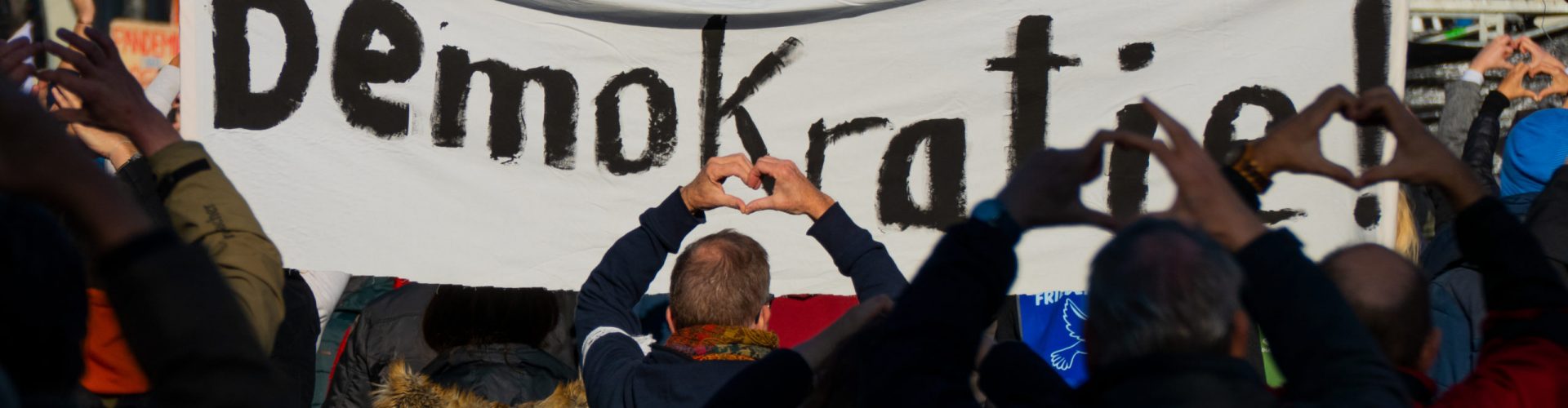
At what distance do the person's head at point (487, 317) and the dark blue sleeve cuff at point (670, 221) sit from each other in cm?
92

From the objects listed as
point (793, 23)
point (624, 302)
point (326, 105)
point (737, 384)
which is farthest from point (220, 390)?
point (793, 23)

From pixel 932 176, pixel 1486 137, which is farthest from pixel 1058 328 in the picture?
pixel 1486 137

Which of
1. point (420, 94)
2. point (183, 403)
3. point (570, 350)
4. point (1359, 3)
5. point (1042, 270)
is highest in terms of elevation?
point (1359, 3)

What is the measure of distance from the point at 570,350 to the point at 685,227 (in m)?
1.47

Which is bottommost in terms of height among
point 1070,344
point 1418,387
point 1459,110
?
point 1070,344

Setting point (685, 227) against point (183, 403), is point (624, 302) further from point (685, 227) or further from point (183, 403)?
point (183, 403)

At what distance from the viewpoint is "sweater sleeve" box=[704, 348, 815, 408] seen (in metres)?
1.96

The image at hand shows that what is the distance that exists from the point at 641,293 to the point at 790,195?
40 cm

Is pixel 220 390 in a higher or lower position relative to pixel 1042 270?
higher

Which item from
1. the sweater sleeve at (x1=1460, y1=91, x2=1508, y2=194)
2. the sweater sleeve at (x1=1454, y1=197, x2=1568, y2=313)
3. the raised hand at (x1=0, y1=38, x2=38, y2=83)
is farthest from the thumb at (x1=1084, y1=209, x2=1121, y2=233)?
the sweater sleeve at (x1=1460, y1=91, x2=1508, y2=194)

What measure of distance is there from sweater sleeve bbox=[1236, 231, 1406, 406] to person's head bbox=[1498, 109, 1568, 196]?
2.87 meters

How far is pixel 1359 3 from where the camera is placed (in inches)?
139

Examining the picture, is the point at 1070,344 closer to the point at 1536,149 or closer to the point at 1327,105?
the point at 1536,149

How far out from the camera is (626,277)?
273cm
